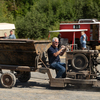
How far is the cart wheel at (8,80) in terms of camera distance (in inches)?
325

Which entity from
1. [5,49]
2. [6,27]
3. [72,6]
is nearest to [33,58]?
[5,49]

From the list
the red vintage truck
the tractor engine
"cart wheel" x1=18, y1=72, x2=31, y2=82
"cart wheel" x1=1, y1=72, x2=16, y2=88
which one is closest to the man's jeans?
the tractor engine

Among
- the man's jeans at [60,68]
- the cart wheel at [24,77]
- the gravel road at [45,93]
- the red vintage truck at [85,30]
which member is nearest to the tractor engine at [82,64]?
the man's jeans at [60,68]

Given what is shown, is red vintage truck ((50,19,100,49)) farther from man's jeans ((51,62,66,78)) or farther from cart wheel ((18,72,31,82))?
man's jeans ((51,62,66,78))

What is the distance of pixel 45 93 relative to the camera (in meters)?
7.36

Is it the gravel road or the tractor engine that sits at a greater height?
the tractor engine

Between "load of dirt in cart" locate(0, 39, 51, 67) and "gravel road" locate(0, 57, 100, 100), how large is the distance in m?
0.81

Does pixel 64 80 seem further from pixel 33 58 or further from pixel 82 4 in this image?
pixel 82 4

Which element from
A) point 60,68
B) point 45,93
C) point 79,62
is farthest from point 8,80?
point 79,62

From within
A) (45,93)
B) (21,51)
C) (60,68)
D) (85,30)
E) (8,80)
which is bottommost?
(45,93)

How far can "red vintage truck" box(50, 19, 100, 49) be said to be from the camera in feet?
78.1

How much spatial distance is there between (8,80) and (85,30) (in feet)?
54.5

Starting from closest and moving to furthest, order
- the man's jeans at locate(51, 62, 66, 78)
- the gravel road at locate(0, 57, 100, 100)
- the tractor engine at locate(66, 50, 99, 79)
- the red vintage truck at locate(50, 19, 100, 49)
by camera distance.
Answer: the gravel road at locate(0, 57, 100, 100)
the tractor engine at locate(66, 50, 99, 79)
the man's jeans at locate(51, 62, 66, 78)
the red vintage truck at locate(50, 19, 100, 49)

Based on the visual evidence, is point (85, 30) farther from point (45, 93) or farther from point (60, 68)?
point (45, 93)
